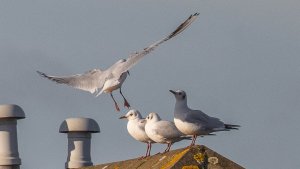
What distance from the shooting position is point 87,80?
99.8ft

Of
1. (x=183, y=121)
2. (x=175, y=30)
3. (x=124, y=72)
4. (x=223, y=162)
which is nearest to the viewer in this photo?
(x=223, y=162)

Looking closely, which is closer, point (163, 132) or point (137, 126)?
point (163, 132)

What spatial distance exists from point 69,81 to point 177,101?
5.97 m

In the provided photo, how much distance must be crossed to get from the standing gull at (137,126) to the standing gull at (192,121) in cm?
228

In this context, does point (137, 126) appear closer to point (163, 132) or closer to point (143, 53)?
point (143, 53)

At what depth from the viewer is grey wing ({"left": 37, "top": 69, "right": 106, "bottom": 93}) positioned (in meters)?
30.2

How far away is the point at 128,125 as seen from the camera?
28.7 meters

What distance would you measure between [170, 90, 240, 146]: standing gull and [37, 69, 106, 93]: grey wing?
4879 mm

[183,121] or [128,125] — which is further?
[128,125]

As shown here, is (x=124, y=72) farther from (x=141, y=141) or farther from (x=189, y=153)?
(x=189, y=153)

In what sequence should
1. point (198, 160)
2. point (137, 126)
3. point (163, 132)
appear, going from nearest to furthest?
1. point (198, 160)
2. point (163, 132)
3. point (137, 126)

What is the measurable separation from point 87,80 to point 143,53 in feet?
7.49

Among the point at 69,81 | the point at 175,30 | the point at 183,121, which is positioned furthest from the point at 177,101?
the point at 69,81

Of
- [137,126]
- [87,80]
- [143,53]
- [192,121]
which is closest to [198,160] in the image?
[192,121]
